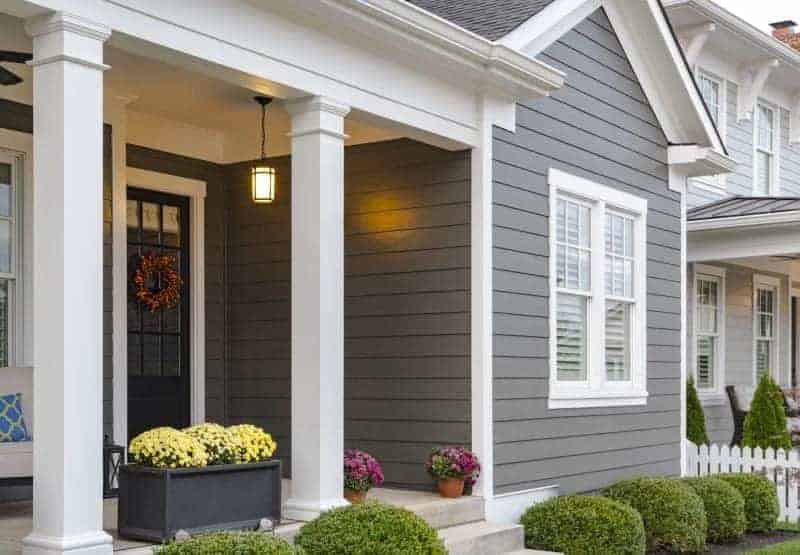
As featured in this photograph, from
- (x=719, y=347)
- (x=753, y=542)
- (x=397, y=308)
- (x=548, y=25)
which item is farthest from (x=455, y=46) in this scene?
(x=719, y=347)

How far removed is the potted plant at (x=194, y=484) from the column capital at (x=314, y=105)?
1.87 m

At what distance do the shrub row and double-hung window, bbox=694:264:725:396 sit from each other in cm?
375

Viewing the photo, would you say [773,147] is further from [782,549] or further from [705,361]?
[782,549]

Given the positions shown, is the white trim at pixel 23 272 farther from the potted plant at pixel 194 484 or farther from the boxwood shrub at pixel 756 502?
the boxwood shrub at pixel 756 502

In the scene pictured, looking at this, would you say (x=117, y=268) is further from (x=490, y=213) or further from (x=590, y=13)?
(x=590, y=13)

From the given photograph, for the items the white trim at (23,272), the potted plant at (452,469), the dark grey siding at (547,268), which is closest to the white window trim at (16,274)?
the white trim at (23,272)

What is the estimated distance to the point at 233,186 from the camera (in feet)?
30.2

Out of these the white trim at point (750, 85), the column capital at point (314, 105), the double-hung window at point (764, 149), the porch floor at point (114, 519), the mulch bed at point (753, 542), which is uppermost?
the white trim at point (750, 85)

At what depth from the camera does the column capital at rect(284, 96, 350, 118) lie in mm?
6637

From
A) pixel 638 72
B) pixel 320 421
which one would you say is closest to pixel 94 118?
pixel 320 421

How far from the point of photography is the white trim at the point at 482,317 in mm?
7938

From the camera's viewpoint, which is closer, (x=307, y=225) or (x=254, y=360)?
(x=307, y=225)

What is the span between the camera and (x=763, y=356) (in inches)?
622

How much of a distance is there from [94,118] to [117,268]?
2928mm
